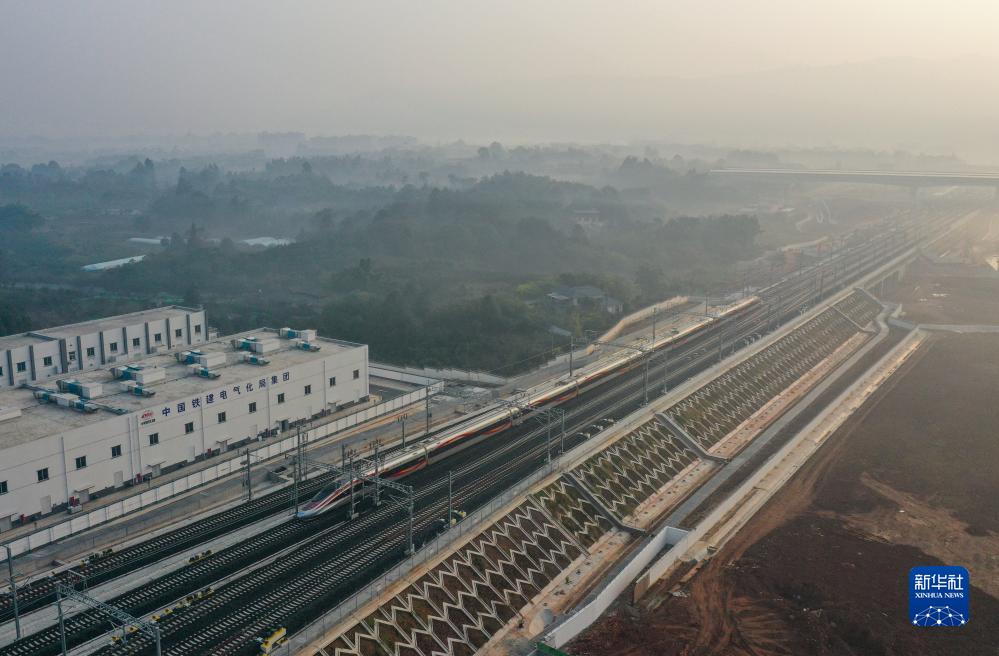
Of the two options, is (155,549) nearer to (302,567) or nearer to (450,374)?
(302,567)

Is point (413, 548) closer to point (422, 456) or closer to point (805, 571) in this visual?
point (422, 456)

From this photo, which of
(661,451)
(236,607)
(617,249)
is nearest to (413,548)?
(236,607)

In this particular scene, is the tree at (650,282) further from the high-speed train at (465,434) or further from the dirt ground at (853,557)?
the dirt ground at (853,557)

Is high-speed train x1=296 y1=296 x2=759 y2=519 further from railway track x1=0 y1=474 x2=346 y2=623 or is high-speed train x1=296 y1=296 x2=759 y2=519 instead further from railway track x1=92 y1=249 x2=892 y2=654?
railway track x1=92 y1=249 x2=892 y2=654

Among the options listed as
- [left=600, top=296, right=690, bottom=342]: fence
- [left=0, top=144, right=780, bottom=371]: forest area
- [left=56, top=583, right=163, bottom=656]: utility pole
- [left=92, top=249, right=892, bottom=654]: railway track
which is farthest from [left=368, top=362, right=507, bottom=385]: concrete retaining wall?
[left=56, top=583, right=163, bottom=656]: utility pole

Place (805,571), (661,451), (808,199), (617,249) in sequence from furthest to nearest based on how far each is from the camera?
(808,199)
(617,249)
(661,451)
(805,571)

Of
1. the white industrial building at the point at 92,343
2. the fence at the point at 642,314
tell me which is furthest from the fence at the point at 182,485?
the fence at the point at 642,314

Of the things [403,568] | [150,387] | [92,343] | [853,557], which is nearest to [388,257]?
[92,343]
